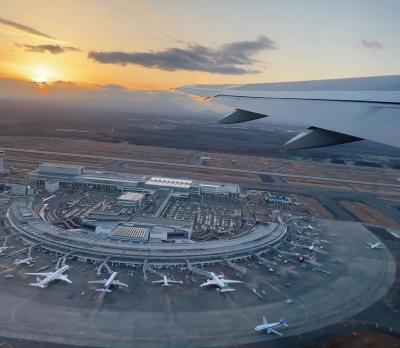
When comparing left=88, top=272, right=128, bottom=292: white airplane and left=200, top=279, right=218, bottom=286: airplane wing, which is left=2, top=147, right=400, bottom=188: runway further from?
left=88, top=272, right=128, bottom=292: white airplane

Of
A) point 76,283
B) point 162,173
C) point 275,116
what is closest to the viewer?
point 275,116

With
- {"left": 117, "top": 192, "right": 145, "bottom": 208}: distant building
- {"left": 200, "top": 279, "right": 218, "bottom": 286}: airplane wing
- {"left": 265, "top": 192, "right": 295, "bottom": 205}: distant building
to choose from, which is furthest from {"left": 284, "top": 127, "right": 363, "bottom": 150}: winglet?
{"left": 265, "top": 192, "right": 295, "bottom": 205}: distant building

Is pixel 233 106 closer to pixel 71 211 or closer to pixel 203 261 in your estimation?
pixel 203 261

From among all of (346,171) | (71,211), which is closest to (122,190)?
(71,211)

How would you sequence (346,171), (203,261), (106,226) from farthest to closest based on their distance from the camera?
(346,171) < (106,226) < (203,261)

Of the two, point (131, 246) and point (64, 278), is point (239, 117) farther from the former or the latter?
point (131, 246)

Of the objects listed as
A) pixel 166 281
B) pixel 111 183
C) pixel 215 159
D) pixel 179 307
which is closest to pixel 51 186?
pixel 111 183
